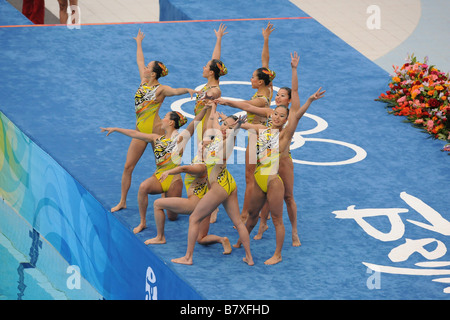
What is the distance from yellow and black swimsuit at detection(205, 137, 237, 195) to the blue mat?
0.80 metres

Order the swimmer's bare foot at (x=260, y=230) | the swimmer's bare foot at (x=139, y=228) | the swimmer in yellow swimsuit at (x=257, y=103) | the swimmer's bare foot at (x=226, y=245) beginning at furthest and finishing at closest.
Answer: the swimmer in yellow swimsuit at (x=257, y=103) < the swimmer's bare foot at (x=260, y=230) < the swimmer's bare foot at (x=139, y=228) < the swimmer's bare foot at (x=226, y=245)

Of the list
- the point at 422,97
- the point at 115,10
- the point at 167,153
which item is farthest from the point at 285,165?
the point at 115,10

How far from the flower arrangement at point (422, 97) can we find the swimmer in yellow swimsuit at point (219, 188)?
417 centimetres

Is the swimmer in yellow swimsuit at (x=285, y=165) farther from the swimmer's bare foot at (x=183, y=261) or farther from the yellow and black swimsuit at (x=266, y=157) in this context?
the swimmer's bare foot at (x=183, y=261)

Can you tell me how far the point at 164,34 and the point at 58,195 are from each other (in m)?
4.96

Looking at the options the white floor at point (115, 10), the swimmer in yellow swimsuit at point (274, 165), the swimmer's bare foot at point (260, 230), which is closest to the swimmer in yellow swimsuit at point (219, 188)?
the swimmer in yellow swimsuit at point (274, 165)

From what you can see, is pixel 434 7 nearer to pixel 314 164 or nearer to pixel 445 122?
pixel 445 122

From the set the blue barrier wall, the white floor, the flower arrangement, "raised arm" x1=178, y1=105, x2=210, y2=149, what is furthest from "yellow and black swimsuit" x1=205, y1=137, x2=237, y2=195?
the white floor

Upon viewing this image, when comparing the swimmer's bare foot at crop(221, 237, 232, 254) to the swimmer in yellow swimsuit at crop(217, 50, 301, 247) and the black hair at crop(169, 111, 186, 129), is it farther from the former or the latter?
the black hair at crop(169, 111, 186, 129)

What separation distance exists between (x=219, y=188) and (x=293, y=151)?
3.17 metres

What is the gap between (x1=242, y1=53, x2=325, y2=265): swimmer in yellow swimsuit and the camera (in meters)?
9.25

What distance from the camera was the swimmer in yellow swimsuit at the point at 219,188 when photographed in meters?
9.10
